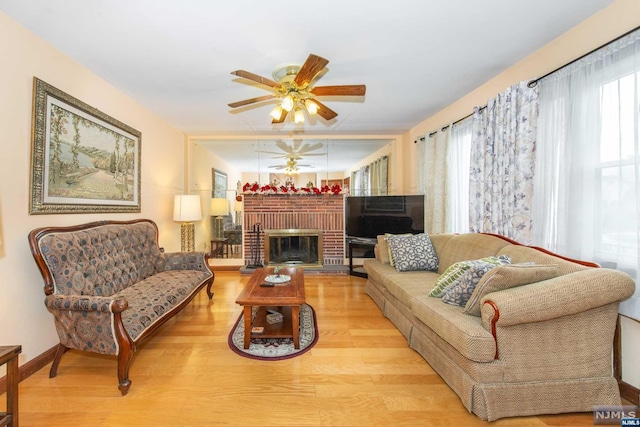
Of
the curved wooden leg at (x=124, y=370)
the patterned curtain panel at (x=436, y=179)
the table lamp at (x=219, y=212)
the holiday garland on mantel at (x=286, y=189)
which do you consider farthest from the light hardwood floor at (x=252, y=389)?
the holiday garland on mantel at (x=286, y=189)

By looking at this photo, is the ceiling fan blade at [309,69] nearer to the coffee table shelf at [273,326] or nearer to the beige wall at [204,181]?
the coffee table shelf at [273,326]

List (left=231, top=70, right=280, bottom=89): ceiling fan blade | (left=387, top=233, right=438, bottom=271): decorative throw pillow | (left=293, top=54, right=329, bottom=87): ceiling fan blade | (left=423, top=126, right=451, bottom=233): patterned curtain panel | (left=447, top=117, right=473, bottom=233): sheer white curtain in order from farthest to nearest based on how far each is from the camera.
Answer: (left=423, top=126, right=451, bottom=233): patterned curtain panel < (left=447, top=117, right=473, bottom=233): sheer white curtain < (left=387, top=233, right=438, bottom=271): decorative throw pillow < (left=231, top=70, right=280, bottom=89): ceiling fan blade < (left=293, top=54, right=329, bottom=87): ceiling fan blade

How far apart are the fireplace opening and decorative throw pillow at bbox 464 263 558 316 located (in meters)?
3.45

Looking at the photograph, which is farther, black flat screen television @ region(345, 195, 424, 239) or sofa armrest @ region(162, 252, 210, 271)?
black flat screen television @ region(345, 195, 424, 239)

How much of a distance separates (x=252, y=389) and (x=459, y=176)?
132 inches

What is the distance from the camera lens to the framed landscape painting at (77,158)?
7.06 ft

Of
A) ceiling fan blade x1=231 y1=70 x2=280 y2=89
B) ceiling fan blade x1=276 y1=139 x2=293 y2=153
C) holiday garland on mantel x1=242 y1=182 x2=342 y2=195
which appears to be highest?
ceiling fan blade x1=276 y1=139 x2=293 y2=153

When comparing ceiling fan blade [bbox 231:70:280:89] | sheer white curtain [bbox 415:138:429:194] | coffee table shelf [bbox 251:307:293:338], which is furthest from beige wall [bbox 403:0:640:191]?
coffee table shelf [bbox 251:307:293:338]

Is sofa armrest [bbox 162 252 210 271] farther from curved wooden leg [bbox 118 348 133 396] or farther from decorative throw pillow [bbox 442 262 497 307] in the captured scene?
decorative throw pillow [bbox 442 262 497 307]

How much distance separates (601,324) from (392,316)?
1.55 metres

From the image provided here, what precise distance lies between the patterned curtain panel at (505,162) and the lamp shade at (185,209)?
398 centimetres

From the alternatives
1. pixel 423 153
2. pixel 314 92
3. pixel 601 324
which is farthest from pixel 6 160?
pixel 423 153

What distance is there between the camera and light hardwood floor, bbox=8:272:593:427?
161 centimetres

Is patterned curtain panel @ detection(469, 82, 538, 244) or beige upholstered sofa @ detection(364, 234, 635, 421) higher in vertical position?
patterned curtain panel @ detection(469, 82, 538, 244)
